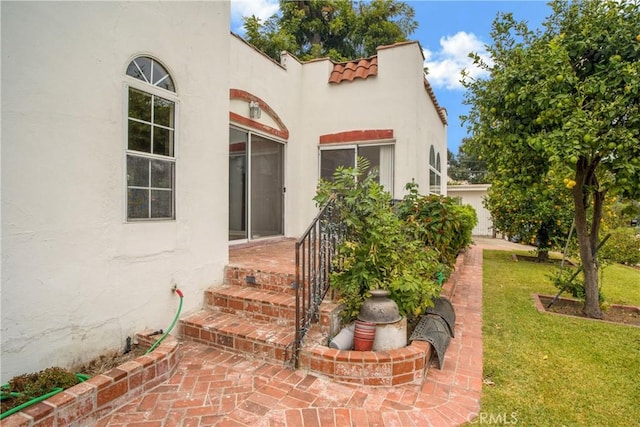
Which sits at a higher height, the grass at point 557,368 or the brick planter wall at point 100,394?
the brick planter wall at point 100,394

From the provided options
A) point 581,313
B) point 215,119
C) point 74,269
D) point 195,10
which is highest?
point 195,10

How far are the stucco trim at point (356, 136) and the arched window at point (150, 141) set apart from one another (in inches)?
160

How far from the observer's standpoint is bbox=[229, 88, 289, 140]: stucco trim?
561 centimetres

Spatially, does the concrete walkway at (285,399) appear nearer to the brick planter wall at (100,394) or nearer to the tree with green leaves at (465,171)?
the brick planter wall at (100,394)

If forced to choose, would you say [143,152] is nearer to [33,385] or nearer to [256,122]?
[33,385]

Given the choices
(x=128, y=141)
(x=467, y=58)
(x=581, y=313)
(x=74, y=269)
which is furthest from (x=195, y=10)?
(x=581, y=313)

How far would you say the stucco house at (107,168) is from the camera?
8.04 feet

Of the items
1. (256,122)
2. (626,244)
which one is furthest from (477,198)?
(256,122)

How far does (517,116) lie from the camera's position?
13.9 ft

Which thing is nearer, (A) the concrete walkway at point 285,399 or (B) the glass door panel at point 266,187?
(A) the concrete walkway at point 285,399

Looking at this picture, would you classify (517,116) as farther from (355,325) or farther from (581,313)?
(355,325)

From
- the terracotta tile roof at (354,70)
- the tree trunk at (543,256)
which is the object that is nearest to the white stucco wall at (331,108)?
the terracotta tile roof at (354,70)

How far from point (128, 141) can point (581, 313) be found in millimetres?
5996

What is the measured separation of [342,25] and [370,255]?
1457 centimetres
